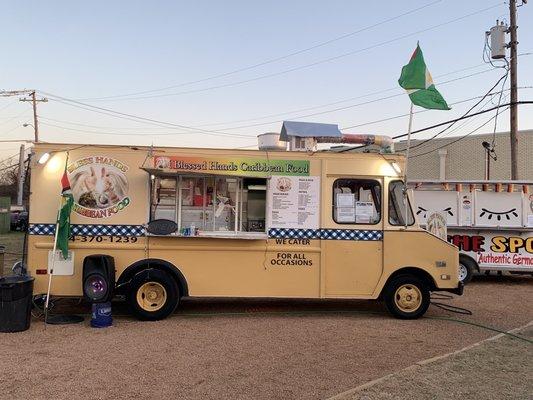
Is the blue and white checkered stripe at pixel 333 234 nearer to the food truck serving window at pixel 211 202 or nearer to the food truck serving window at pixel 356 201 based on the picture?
the food truck serving window at pixel 356 201

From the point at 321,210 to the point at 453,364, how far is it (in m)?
3.34

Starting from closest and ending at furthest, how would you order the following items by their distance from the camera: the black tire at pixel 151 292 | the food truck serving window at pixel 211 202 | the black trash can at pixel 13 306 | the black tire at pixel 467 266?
the black trash can at pixel 13 306 < the black tire at pixel 151 292 < the food truck serving window at pixel 211 202 < the black tire at pixel 467 266

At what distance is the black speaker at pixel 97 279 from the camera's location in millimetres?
7922

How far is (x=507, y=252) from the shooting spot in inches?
528

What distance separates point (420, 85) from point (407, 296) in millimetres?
3671

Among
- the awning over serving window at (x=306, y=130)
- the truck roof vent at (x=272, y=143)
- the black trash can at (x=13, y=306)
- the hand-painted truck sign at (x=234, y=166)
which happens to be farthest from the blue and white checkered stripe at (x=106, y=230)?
the awning over serving window at (x=306, y=130)

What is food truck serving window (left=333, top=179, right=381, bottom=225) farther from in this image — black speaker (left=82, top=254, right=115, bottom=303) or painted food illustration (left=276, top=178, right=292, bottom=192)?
black speaker (left=82, top=254, right=115, bottom=303)

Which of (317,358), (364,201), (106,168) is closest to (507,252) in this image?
(364,201)

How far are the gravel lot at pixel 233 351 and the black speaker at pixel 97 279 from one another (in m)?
0.50

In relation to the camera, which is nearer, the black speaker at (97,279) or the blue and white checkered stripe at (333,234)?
the black speaker at (97,279)

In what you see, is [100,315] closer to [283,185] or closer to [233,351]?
[233,351]

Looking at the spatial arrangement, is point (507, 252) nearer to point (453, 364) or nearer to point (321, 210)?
point (321, 210)

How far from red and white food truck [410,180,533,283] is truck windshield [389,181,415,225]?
191 inches

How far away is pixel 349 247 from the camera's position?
8.65m
